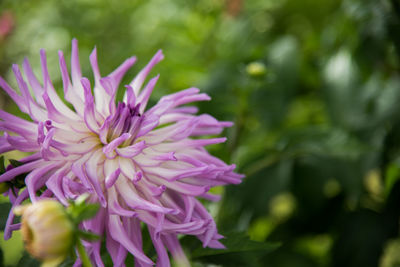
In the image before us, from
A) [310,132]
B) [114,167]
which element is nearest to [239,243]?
[114,167]

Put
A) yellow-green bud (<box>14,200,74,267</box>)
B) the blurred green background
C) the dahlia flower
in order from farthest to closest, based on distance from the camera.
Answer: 1. the blurred green background
2. the dahlia flower
3. yellow-green bud (<box>14,200,74,267</box>)

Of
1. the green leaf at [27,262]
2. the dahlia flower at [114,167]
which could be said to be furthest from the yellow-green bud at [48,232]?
the green leaf at [27,262]

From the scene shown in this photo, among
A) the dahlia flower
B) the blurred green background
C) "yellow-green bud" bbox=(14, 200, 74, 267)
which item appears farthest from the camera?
the blurred green background

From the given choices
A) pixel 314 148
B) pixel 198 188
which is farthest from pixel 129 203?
pixel 314 148

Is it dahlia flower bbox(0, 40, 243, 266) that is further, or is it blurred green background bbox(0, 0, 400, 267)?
blurred green background bbox(0, 0, 400, 267)

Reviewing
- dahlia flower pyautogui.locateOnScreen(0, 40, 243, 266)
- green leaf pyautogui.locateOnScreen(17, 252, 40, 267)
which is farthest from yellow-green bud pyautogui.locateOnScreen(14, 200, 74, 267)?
green leaf pyautogui.locateOnScreen(17, 252, 40, 267)

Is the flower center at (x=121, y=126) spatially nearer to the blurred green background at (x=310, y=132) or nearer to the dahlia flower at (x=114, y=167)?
the dahlia flower at (x=114, y=167)

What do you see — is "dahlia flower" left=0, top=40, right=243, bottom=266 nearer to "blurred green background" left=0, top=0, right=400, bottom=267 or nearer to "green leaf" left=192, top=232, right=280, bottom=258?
"green leaf" left=192, top=232, right=280, bottom=258

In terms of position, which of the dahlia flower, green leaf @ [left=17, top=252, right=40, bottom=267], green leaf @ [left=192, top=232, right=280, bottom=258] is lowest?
A: green leaf @ [left=17, top=252, right=40, bottom=267]

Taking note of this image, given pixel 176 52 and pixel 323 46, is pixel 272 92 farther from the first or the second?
pixel 176 52

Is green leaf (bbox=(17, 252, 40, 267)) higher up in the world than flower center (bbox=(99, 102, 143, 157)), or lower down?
lower down
